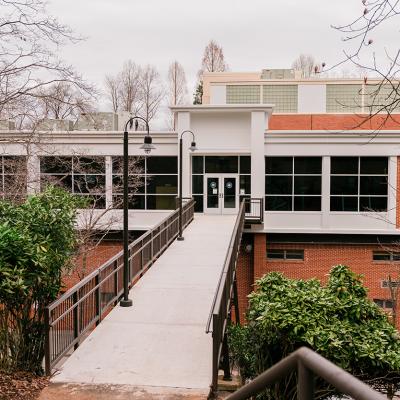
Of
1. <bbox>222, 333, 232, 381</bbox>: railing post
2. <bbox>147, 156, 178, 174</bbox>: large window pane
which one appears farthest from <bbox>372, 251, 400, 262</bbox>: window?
<bbox>222, 333, 232, 381</bbox>: railing post

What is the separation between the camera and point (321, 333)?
8.17m

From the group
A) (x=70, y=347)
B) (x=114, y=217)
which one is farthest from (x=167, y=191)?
(x=70, y=347)

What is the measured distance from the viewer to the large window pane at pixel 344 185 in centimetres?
2680

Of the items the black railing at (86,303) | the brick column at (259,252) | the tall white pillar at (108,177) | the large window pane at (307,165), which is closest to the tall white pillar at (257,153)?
the large window pane at (307,165)

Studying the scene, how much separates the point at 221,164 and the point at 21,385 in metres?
22.1

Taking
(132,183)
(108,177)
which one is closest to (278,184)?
(132,183)

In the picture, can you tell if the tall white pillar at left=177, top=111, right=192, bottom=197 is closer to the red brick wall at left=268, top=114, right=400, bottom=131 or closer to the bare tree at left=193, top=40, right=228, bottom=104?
the red brick wall at left=268, top=114, right=400, bottom=131

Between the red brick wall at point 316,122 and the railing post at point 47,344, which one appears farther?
the red brick wall at point 316,122

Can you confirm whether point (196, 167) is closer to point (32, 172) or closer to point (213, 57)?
point (32, 172)

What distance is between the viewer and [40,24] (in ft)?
35.7

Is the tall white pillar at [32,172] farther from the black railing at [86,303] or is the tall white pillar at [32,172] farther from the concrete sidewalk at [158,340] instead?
the concrete sidewalk at [158,340]

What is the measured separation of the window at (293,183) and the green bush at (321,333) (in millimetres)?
17596

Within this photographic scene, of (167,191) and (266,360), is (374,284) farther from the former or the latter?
(266,360)

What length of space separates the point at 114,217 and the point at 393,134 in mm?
14844
